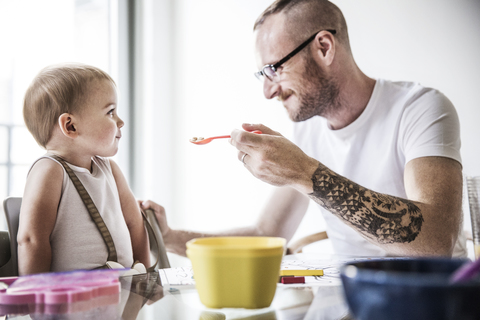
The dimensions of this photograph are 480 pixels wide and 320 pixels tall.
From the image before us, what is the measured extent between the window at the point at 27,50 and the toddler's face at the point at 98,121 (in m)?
1.19

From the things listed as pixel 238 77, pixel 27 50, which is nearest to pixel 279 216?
pixel 238 77

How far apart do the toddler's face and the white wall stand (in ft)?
4.46

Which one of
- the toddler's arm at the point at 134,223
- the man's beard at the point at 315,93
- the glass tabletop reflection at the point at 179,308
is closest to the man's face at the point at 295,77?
the man's beard at the point at 315,93

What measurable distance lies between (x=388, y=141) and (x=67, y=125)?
1.04 meters

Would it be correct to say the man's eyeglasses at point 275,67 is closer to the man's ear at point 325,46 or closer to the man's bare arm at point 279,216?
the man's ear at point 325,46

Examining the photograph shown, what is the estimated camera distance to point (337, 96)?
1479mm

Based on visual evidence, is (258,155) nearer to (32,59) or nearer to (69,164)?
(69,164)

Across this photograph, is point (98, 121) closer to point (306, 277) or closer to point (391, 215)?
point (306, 277)

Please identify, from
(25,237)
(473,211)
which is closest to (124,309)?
(25,237)

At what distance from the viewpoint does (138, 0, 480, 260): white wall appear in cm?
169

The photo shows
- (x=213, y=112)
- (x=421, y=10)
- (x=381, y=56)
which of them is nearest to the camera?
(x=421, y=10)

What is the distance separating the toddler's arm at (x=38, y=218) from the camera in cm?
80

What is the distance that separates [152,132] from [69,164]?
1.77 metres

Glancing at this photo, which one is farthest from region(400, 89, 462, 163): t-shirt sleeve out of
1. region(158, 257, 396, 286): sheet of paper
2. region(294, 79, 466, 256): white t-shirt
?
region(158, 257, 396, 286): sheet of paper
